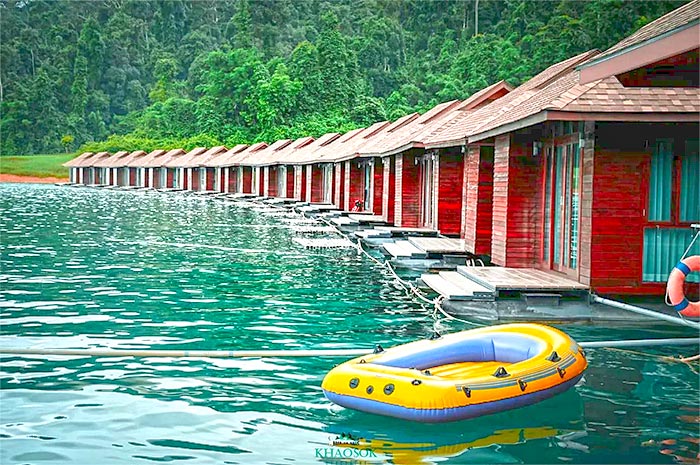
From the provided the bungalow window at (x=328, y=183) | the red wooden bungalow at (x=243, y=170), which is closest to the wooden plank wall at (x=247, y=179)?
the red wooden bungalow at (x=243, y=170)

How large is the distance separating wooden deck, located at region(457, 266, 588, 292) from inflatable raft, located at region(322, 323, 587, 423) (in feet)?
12.1

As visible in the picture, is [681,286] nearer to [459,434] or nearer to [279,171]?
[459,434]

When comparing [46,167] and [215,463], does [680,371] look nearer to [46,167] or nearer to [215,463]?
[215,463]

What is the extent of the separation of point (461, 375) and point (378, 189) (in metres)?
24.1

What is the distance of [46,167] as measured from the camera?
101875 millimetres

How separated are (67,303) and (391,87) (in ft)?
296

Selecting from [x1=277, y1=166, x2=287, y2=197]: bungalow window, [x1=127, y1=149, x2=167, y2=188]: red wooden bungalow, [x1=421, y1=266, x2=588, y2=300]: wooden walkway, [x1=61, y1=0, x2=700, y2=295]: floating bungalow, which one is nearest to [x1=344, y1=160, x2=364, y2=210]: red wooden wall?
[x1=61, y1=0, x2=700, y2=295]: floating bungalow

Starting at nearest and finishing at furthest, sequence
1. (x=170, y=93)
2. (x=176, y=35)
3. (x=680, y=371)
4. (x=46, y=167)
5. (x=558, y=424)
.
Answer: (x=558, y=424)
(x=680, y=371)
(x=46, y=167)
(x=170, y=93)
(x=176, y=35)

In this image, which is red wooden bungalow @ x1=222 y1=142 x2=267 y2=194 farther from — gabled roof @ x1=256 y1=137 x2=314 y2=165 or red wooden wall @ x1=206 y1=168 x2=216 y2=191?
red wooden wall @ x1=206 y1=168 x2=216 y2=191

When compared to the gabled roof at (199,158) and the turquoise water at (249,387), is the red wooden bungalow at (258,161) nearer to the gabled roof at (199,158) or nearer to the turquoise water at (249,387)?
the gabled roof at (199,158)

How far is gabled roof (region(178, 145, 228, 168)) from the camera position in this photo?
6506cm

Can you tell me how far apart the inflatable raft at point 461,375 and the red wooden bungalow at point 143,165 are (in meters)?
67.5

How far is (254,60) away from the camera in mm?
99062

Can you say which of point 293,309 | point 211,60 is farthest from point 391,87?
point 293,309
